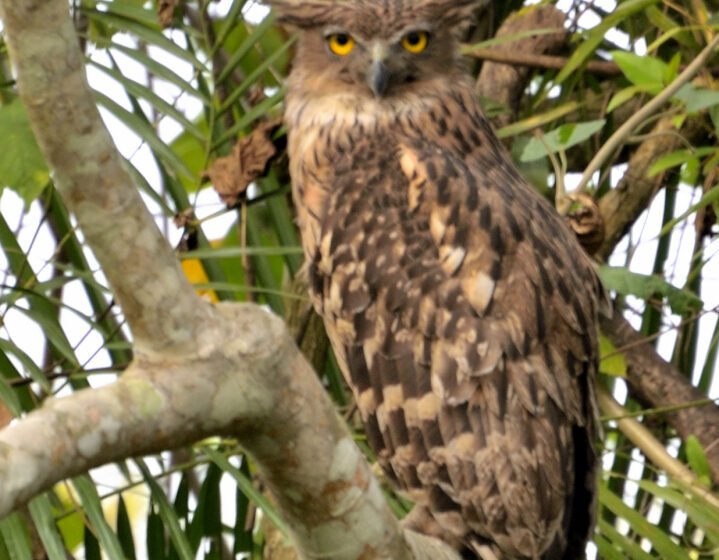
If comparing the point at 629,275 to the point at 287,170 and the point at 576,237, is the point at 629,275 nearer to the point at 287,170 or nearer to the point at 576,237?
the point at 576,237

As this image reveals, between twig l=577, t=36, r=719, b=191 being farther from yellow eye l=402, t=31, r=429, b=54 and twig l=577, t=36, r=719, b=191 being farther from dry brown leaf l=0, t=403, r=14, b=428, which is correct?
dry brown leaf l=0, t=403, r=14, b=428

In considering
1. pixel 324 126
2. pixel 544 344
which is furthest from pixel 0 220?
pixel 544 344

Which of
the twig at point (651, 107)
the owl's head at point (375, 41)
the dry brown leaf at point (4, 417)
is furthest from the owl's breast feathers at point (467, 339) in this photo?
the dry brown leaf at point (4, 417)

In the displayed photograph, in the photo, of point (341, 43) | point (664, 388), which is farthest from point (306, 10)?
point (664, 388)

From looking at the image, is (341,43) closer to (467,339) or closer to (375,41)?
(375,41)

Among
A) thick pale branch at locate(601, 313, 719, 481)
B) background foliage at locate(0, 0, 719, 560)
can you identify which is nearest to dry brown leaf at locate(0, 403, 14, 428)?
background foliage at locate(0, 0, 719, 560)

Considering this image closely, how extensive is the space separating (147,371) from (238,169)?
1.67 meters

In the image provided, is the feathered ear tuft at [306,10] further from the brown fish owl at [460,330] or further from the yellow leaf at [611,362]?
the yellow leaf at [611,362]

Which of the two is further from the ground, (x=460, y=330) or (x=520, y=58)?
(x=520, y=58)

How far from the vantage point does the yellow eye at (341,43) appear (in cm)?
379

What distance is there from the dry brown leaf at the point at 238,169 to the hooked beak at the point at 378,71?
0.30 m

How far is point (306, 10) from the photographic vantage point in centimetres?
386

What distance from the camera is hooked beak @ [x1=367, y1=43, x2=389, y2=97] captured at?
3.70 m

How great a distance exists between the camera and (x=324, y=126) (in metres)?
3.76
